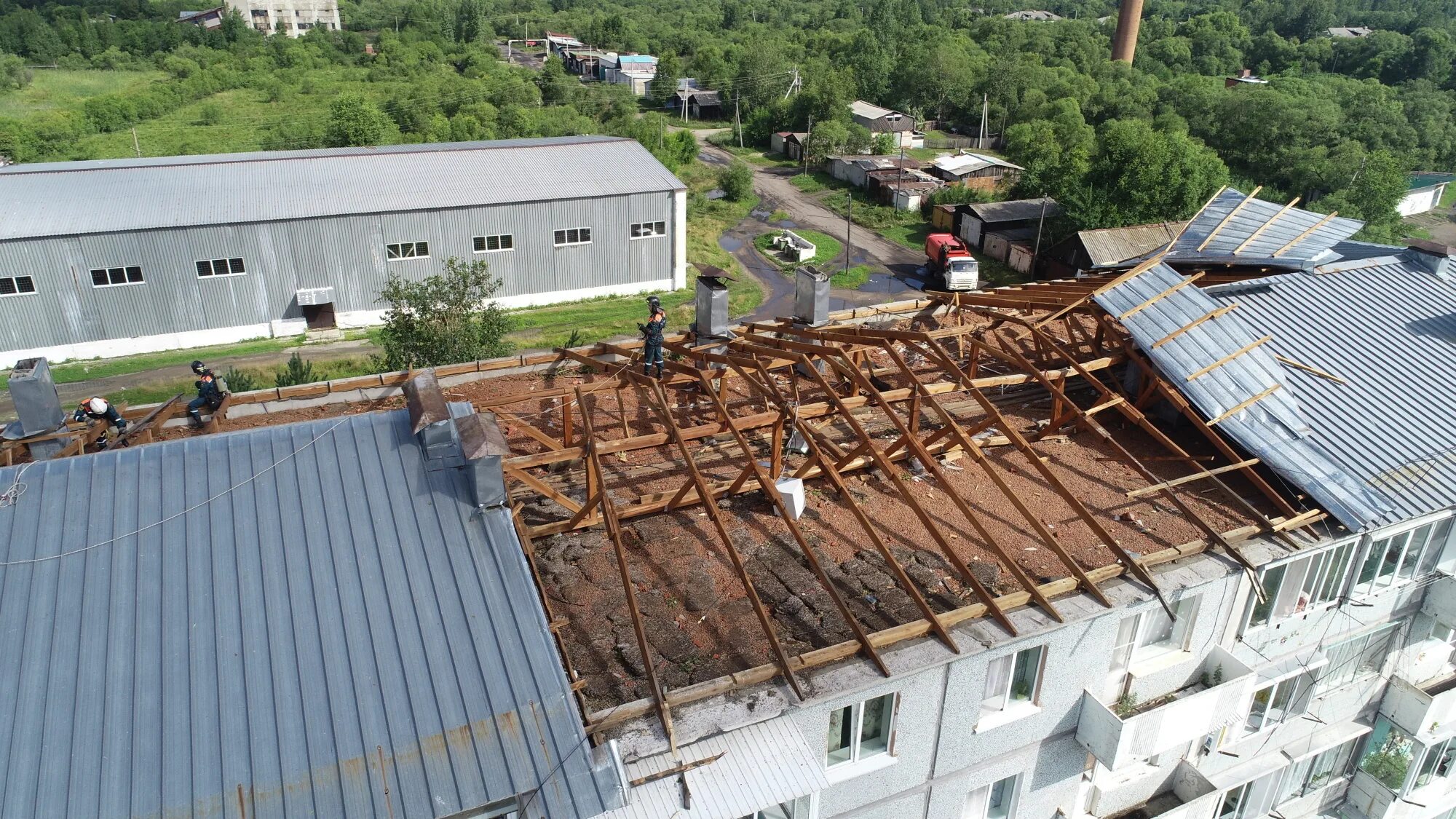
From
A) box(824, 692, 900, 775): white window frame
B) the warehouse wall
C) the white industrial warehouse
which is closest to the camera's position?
box(824, 692, 900, 775): white window frame

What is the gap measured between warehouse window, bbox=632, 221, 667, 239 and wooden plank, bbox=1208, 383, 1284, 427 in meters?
36.9

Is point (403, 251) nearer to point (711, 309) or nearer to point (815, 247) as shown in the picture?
point (815, 247)

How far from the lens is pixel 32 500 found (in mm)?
11820

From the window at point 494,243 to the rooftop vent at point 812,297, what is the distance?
92.7 ft

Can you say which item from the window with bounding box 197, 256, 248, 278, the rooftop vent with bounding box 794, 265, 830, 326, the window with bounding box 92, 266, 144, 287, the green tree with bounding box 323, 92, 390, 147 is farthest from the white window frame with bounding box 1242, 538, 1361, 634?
the green tree with bounding box 323, 92, 390, 147

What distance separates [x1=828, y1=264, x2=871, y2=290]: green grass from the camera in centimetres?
Answer: 5397

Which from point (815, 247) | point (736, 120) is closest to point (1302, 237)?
point (815, 247)

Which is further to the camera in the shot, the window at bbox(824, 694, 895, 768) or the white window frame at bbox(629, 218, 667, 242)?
the white window frame at bbox(629, 218, 667, 242)

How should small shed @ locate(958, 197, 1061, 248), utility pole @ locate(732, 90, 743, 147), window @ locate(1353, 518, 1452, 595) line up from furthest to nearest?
utility pole @ locate(732, 90, 743, 147), small shed @ locate(958, 197, 1061, 248), window @ locate(1353, 518, 1452, 595)

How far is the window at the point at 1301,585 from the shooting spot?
50.1 ft

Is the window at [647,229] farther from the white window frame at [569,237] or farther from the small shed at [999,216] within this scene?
the small shed at [999,216]

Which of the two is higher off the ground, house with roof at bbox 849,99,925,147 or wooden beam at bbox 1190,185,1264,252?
wooden beam at bbox 1190,185,1264,252

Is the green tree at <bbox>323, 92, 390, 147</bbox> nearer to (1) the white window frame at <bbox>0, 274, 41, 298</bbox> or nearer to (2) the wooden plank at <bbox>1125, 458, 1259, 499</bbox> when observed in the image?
(1) the white window frame at <bbox>0, 274, 41, 298</bbox>

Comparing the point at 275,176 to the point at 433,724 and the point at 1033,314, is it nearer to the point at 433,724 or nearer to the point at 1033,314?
the point at 1033,314
